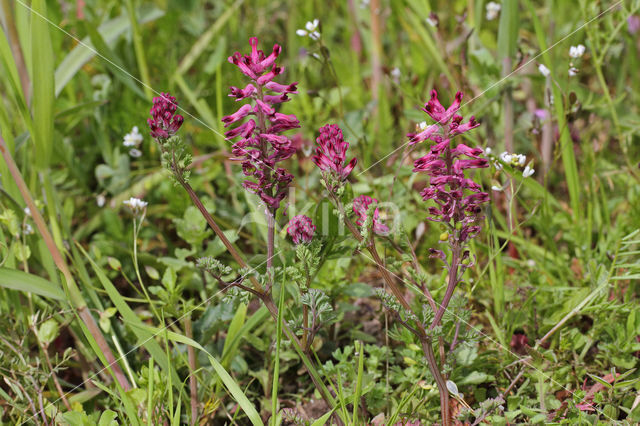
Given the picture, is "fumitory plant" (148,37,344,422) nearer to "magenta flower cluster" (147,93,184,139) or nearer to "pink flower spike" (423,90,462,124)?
"magenta flower cluster" (147,93,184,139)

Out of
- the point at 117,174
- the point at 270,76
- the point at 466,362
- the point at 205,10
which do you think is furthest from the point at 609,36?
the point at 205,10

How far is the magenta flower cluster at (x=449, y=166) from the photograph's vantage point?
1.19 meters

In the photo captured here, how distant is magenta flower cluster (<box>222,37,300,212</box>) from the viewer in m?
1.22

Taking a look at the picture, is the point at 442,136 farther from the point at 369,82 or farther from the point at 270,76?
the point at 369,82

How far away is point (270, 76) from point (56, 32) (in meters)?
1.66

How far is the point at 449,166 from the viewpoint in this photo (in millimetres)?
1212

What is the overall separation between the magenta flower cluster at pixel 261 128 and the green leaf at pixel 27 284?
0.61 metres

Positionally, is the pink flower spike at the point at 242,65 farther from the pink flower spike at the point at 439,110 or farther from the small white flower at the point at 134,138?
the small white flower at the point at 134,138

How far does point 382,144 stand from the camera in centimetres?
251

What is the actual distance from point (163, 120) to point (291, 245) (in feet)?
1.83

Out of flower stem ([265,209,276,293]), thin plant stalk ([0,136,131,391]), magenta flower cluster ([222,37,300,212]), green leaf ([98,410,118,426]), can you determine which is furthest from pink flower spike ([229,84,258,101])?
green leaf ([98,410,118,426])

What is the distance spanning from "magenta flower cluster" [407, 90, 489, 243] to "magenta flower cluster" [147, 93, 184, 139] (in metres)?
0.49

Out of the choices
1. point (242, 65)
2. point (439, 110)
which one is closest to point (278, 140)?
point (242, 65)

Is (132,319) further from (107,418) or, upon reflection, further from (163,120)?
(163,120)
